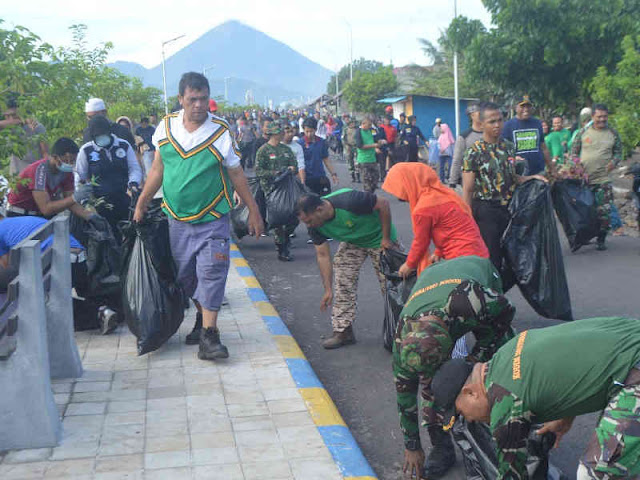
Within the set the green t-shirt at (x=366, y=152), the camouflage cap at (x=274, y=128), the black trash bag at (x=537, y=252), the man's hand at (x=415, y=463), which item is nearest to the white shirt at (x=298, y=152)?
the camouflage cap at (x=274, y=128)

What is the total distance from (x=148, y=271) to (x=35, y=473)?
1.97 meters

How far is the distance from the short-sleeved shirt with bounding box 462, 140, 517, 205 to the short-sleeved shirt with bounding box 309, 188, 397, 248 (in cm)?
99

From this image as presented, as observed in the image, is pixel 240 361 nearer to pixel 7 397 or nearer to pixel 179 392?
pixel 179 392

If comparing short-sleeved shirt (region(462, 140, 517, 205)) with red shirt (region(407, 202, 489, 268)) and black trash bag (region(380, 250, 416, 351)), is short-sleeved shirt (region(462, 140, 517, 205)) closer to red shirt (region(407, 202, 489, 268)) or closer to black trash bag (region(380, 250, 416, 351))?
black trash bag (region(380, 250, 416, 351))

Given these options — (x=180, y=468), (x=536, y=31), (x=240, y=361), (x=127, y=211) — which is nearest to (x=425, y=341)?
(x=180, y=468)

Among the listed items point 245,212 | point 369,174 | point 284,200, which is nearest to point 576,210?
point 284,200

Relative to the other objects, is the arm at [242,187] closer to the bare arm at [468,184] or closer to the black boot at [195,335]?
the black boot at [195,335]

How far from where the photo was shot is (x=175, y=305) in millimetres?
5961

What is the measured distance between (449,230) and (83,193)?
3397mm

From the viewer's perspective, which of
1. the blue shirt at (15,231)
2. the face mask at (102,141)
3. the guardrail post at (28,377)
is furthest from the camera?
the face mask at (102,141)

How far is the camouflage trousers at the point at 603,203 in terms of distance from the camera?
9.44 meters

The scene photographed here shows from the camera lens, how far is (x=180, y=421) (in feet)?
15.7

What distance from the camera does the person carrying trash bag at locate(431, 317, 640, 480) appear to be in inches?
108

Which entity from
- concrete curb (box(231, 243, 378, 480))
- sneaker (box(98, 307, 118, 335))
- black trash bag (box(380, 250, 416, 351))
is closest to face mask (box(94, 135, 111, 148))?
sneaker (box(98, 307, 118, 335))
